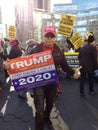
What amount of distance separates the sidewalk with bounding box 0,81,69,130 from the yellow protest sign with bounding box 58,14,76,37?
13.2ft

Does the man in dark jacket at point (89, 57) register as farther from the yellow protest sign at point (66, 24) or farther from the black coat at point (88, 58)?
the yellow protest sign at point (66, 24)

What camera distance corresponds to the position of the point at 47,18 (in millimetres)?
52344

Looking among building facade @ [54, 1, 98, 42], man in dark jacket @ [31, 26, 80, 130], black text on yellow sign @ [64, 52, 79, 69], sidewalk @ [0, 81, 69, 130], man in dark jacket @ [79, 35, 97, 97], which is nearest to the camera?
man in dark jacket @ [31, 26, 80, 130]

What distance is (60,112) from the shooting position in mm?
6512

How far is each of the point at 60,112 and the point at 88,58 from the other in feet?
6.19

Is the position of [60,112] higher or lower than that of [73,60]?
lower

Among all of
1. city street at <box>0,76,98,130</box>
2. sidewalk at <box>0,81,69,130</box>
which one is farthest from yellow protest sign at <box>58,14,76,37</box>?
sidewalk at <box>0,81,69,130</box>

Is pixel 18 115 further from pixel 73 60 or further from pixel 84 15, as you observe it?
pixel 84 15

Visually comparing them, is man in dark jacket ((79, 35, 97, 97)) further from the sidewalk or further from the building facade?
the building facade

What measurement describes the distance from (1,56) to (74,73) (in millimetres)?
4463

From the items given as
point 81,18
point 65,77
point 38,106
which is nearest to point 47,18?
point 81,18

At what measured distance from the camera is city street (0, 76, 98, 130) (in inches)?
222

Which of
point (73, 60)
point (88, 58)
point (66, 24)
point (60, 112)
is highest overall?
point (66, 24)

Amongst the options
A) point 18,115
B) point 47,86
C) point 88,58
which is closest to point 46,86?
point 47,86
